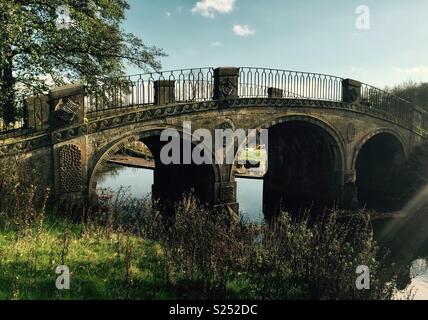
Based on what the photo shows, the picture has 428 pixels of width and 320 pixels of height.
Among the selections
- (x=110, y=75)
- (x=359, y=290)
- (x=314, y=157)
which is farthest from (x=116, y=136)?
(x=314, y=157)

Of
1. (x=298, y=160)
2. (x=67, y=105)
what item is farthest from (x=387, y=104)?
(x=67, y=105)

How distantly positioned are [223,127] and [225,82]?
1822 mm

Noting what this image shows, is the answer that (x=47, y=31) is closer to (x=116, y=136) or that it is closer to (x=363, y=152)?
(x=116, y=136)

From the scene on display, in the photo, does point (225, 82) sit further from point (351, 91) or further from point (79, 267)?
point (79, 267)

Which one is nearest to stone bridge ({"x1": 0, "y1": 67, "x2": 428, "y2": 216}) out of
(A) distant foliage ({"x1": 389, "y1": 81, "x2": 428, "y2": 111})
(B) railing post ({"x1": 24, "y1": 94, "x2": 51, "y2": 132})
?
(B) railing post ({"x1": 24, "y1": 94, "x2": 51, "y2": 132})

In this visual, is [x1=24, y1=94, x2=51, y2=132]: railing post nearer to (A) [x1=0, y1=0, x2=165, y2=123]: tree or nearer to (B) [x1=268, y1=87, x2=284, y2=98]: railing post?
(A) [x1=0, y1=0, x2=165, y2=123]: tree

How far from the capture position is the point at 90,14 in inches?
552

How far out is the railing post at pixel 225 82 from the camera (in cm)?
1368

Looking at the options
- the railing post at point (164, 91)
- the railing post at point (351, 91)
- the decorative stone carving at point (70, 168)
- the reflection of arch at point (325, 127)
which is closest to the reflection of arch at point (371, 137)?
the reflection of arch at point (325, 127)

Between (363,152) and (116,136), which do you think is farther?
(363,152)

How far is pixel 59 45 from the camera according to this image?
13289 mm

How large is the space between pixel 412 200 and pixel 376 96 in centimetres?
657

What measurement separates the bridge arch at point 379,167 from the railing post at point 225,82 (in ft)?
30.0

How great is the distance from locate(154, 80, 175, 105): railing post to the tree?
346 cm
